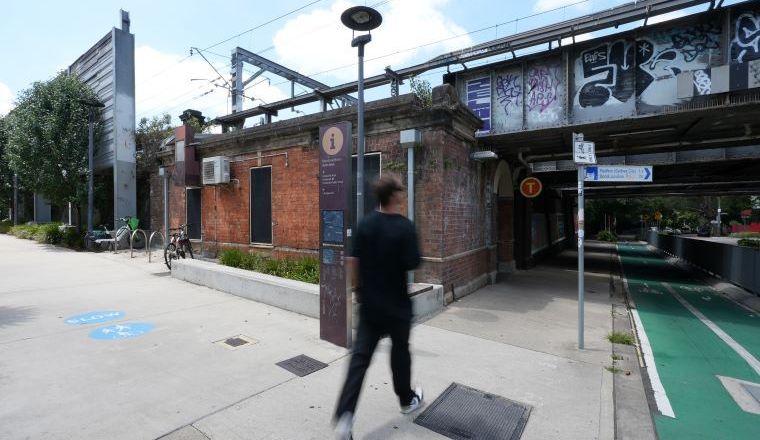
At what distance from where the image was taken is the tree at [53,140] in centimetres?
1582

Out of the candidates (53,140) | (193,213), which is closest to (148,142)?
(53,140)

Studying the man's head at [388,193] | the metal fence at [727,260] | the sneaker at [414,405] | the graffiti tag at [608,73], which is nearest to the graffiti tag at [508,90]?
the graffiti tag at [608,73]

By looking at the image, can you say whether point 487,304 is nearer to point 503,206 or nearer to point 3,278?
point 503,206

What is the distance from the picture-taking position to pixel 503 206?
1239cm

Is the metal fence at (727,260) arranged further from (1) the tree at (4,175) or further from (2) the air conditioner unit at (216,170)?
(1) the tree at (4,175)

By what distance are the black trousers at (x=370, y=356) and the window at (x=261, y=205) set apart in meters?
7.30

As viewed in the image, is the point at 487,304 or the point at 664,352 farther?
the point at 487,304

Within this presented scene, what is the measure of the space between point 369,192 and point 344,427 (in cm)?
559

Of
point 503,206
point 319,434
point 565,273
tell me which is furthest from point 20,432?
point 565,273

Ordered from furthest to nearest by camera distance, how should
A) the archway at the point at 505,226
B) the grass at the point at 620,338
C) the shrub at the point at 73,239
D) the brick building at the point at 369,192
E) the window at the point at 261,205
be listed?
1. the shrub at the point at 73,239
2. the archway at the point at 505,226
3. the window at the point at 261,205
4. the brick building at the point at 369,192
5. the grass at the point at 620,338

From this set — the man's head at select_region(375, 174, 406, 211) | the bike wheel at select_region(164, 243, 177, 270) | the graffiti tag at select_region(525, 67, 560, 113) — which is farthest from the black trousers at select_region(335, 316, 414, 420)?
the bike wheel at select_region(164, 243, 177, 270)

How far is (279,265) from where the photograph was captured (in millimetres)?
8336

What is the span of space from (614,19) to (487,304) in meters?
5.92

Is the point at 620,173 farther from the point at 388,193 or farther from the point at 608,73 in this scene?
the point at 388,193
